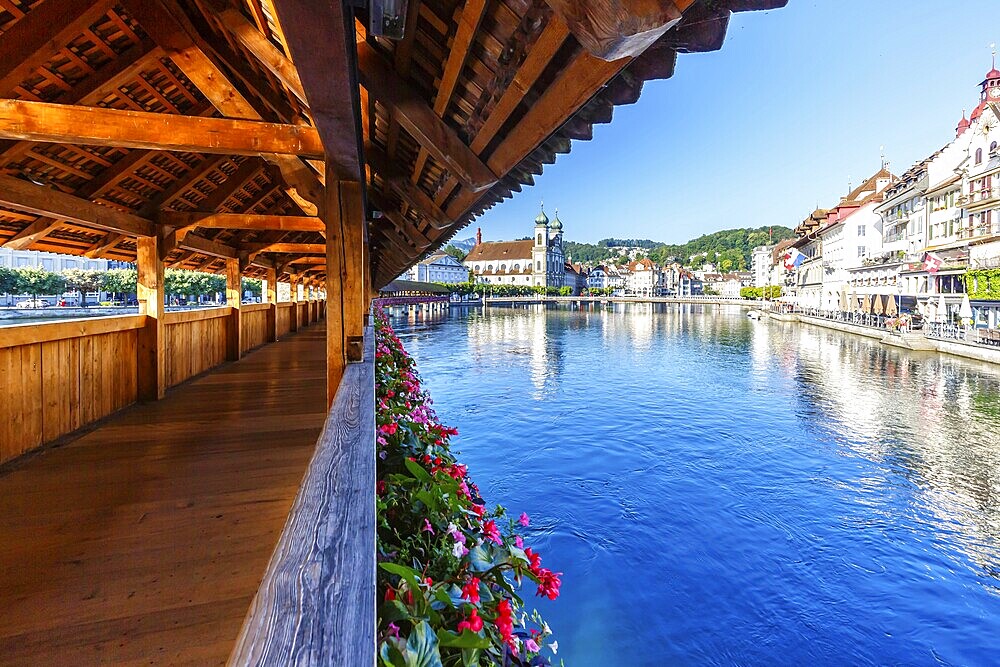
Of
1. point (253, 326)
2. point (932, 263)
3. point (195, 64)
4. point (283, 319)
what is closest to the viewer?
point (195, 64)

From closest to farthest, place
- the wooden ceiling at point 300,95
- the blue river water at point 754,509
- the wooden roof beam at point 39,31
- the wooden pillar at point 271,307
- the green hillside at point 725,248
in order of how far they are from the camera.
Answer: the wooden ceiling at point 300,95 < the wooden roof beam at point 39,31 < the blue river water at point 754,509 < the wooden pillar at point 271,307 < the green hillside at point 725,248

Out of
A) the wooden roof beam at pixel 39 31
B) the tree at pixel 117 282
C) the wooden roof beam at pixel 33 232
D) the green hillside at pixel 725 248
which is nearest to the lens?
the wooden roof beam at pixel 39 31

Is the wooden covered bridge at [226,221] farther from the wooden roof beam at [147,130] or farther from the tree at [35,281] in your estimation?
the tree at [35,281]

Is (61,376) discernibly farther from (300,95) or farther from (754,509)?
(754,509)

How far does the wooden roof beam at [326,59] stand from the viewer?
4.97ft

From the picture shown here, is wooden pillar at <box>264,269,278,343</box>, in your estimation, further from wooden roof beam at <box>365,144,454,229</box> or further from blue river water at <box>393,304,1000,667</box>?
wooden roof beam at <box>365,144,454,229</box>

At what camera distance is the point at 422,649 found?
3.47 feet

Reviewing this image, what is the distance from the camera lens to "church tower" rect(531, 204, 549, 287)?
105938mm

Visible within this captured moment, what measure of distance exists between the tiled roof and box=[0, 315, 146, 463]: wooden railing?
110m

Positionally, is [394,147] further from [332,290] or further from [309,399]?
[309,399]

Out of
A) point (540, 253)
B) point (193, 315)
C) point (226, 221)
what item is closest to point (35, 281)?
point (193, 315)

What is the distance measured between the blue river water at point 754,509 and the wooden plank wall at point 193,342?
16.2 ft

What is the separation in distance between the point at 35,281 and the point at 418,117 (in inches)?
1916

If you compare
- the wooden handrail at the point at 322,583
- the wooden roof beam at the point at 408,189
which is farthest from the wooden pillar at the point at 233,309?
the wooden handrail at the point at 322,583
